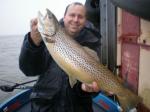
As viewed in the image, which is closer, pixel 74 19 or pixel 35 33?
pixel 35 33

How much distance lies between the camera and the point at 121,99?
306 cm

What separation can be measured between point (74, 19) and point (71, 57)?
1.65 feet

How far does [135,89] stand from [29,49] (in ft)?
5.87

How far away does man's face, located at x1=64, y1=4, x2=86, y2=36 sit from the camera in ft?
10.5

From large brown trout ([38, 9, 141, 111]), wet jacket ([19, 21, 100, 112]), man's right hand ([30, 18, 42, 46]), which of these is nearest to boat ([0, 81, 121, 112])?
wet jacket ([19, 21, 100, 112])

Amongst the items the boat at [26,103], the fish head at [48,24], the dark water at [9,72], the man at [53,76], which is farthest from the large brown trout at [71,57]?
the dark water at [9,72]

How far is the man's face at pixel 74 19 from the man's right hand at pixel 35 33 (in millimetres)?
355

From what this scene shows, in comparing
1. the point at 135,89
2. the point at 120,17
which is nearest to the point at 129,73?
the point at 135,89

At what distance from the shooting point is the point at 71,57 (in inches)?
115

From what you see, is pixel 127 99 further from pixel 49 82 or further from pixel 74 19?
pixel 74 19

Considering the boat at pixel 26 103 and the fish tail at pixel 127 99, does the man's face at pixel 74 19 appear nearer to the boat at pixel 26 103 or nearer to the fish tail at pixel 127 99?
the fish tail at pixel 127 99

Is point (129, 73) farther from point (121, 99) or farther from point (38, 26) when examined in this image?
point (38, 26)

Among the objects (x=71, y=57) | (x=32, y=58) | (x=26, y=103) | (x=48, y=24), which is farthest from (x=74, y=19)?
(x=26, y=103)

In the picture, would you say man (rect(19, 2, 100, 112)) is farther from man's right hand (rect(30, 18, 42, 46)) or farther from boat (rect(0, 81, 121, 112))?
boat (rect(0, 81, 121, 112))
